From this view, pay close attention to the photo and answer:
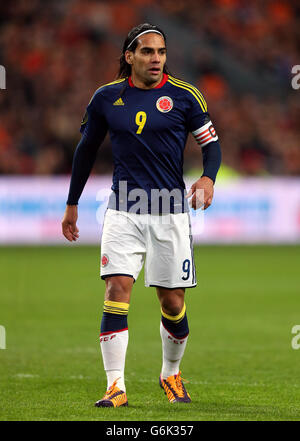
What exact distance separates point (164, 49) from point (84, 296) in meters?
6.65

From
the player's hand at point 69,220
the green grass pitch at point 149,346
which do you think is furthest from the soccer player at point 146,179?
the green grass pitch at point 149,346

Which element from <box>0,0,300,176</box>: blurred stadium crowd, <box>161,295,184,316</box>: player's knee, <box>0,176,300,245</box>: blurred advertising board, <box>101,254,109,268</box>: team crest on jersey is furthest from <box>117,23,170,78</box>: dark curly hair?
<box>0,0,300,176</box>: blurred stadium crowd

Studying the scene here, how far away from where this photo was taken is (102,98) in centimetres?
539

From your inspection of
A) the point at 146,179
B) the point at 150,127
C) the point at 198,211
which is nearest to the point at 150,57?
the point at 150,127

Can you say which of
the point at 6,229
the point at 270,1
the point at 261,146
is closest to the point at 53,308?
the point at 6,229

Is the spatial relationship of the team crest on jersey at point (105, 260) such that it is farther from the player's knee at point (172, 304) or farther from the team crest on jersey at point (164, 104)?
the team crest on jersey at point (164, 104)

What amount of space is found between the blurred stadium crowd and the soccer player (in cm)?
1547

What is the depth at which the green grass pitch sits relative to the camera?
204 inches

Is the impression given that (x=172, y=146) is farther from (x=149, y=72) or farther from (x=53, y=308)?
(x=53, y=308)

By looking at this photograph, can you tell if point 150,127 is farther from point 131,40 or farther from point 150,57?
point 131,40

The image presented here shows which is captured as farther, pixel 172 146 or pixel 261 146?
pixel 261 146

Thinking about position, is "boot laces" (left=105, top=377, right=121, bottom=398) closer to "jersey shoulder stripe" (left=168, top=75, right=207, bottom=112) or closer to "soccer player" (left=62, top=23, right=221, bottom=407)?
"soccer player" (left=62, top=23, right=221, bottom=407)

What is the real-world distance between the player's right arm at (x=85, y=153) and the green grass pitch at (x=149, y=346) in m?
1.16

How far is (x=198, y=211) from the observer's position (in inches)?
733
